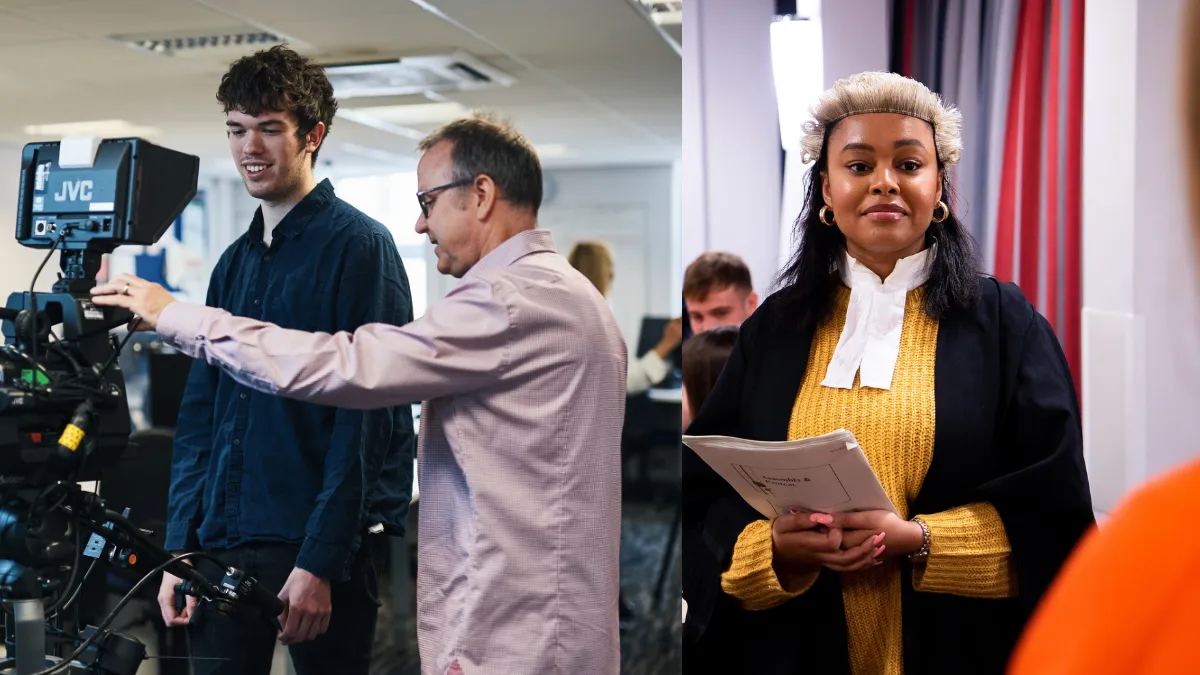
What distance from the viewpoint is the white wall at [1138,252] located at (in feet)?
6.75

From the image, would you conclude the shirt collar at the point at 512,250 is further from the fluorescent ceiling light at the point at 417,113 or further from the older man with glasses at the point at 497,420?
the fluorescent ceiling light at the point at 417,113

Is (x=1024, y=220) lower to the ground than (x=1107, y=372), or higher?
higher

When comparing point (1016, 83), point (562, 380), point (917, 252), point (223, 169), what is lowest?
point (562, 380)

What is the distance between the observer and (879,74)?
188cm

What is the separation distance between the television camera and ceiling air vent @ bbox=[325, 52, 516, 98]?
1.48ft

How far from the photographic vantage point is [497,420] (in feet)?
5.43

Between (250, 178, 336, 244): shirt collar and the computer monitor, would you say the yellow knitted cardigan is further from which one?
(250, 178, 336, 244): shirt collar

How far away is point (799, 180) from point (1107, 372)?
3.34 feet

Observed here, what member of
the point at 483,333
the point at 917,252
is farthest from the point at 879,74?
the point at 483,333

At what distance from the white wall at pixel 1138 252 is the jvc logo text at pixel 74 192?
1.81m

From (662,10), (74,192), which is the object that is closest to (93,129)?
(74,192)

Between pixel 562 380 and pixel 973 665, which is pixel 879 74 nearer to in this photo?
pixel 562 380

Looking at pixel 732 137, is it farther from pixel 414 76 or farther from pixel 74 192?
pixel 74 192

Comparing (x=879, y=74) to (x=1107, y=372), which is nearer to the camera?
(x=879, y=74)
